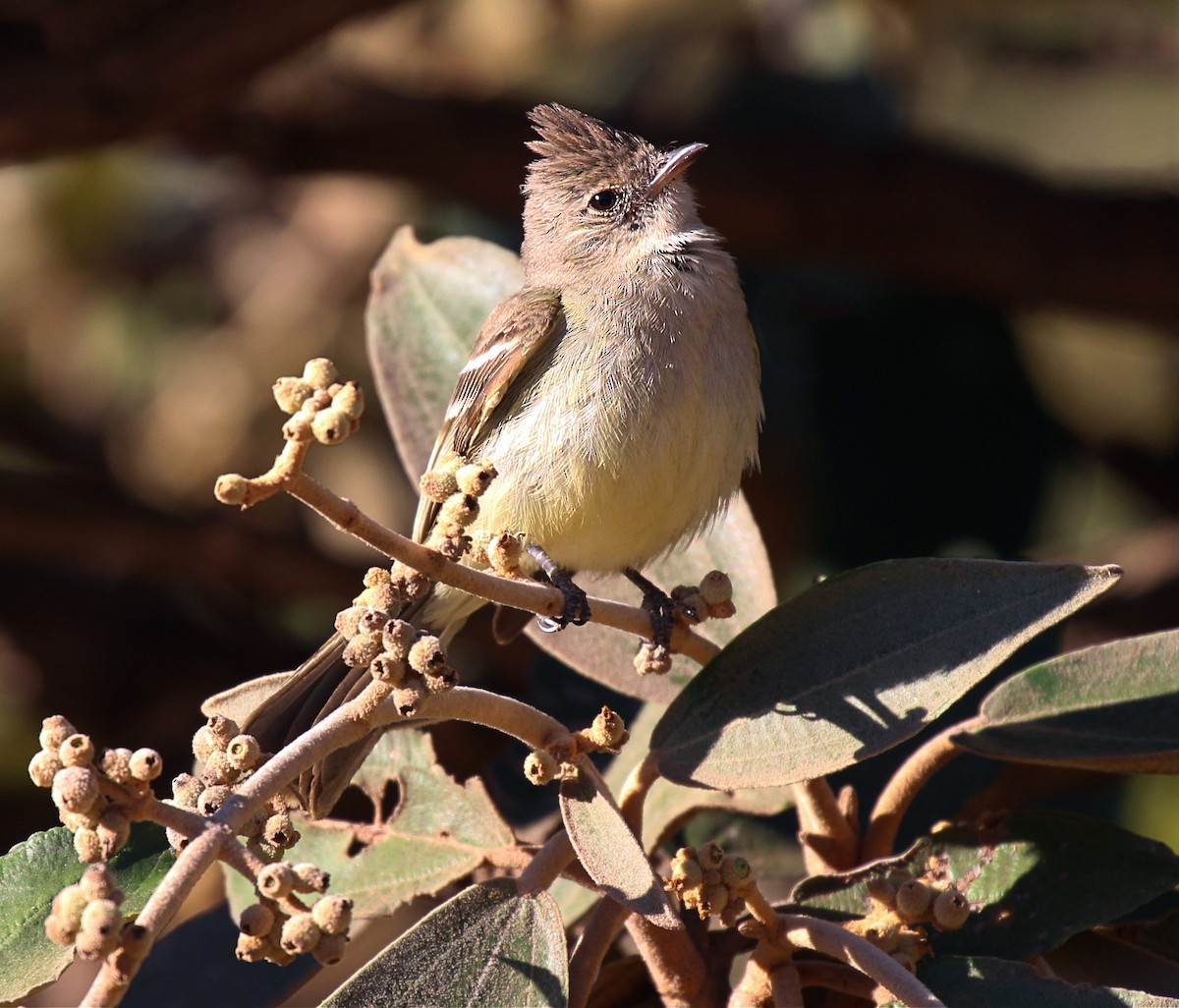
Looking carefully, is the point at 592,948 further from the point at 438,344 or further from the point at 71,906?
the point at 438,344

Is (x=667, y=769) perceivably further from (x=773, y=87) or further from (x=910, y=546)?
(x=773, y=87)

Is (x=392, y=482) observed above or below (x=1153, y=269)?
below

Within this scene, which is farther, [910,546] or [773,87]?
[773,87]

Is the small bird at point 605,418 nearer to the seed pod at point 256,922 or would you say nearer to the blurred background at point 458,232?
the blurred background at point 458,232

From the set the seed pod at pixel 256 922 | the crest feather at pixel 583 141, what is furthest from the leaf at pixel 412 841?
the crest feather at pixel 583 141

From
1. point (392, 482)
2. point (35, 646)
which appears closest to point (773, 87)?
point (392, 482)
